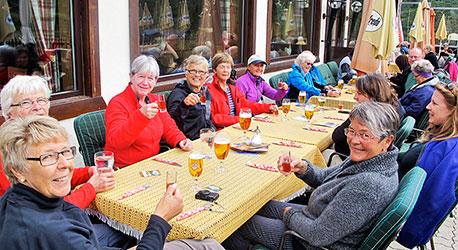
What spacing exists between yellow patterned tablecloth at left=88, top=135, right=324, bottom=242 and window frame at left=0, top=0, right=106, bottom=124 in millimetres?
1527

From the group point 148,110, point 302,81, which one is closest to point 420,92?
point 302,81

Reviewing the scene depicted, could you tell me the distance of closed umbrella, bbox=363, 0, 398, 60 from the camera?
Answer: 6.63 metres

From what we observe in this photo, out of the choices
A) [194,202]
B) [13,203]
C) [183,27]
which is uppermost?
[183,27]

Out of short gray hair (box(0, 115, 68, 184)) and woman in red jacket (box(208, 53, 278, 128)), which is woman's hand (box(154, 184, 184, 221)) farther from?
woman in red jacket (box(208, 53, 278, 128))

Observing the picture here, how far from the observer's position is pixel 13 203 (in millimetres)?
1423

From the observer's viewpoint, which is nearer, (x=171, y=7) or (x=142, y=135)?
(x=142, y=135)

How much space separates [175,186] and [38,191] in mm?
529

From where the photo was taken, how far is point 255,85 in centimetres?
538

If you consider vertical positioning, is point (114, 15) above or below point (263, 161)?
above

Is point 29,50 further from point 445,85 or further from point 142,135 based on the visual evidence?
point 445,85

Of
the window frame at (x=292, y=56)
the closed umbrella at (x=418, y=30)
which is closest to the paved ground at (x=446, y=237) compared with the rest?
the window frame at (x=292, y=56)

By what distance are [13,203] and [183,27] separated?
4.90m

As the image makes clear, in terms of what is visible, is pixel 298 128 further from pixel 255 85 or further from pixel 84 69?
pixel 84 69

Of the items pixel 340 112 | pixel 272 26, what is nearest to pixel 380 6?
pixel 272 26
